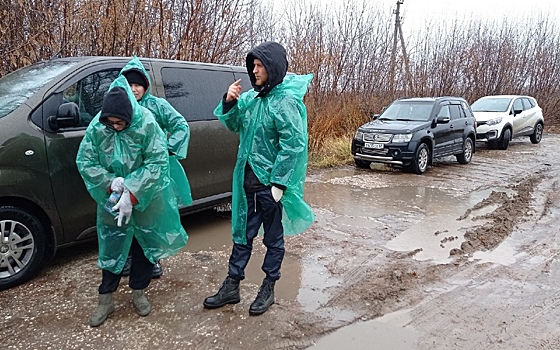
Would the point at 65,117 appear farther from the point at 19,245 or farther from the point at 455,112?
the point at 455,112

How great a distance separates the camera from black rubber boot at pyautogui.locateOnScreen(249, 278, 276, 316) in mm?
3457

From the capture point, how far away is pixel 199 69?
17.7 ft

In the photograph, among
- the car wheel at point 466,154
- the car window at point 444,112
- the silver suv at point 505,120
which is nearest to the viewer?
the car window at point 444,112

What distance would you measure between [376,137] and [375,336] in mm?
7339

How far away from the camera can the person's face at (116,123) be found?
3033mm

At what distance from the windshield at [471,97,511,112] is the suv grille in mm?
7203

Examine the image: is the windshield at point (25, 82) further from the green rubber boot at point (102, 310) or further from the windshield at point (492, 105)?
the windshield at point (492, 105)

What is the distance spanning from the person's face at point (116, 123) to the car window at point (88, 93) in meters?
1.22

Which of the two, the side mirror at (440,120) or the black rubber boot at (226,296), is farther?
the side mirror at (440,120)

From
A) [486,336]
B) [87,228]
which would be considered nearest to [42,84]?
[87,228]

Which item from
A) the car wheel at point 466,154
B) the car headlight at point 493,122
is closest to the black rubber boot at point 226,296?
the car wheel at point 466,154

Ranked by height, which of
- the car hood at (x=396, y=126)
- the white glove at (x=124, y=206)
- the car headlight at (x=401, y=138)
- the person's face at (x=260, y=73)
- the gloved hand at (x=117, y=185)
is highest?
the person's face at (x=260, y=73)

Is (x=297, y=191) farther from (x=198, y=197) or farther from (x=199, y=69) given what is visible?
(x=199, y=69)

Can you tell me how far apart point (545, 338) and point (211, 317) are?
7.95ft
